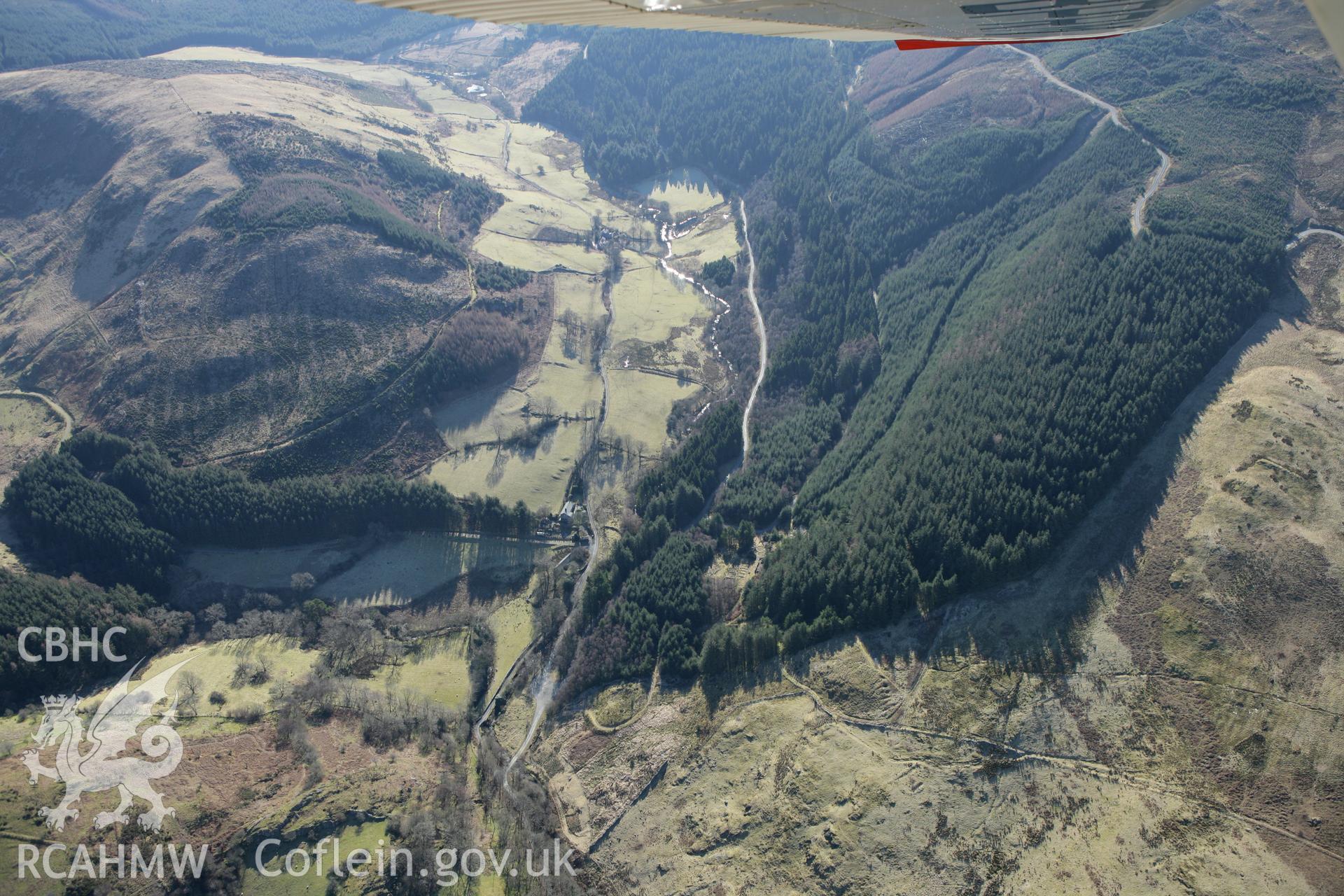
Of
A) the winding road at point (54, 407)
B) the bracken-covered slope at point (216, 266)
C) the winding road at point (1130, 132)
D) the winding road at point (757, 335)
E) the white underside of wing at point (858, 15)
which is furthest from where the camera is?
the winding road at point (757, 335)

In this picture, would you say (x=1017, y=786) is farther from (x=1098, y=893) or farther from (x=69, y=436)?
(x=69, y=436)

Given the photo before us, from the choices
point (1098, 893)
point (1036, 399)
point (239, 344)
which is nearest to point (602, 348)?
A: point (239, 344)

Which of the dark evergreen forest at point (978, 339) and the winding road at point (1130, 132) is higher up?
the winding road at point (1130, 132)

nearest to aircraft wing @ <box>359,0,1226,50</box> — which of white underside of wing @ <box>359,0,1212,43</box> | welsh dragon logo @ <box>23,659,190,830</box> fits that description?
white underside of wing @ <box>359,0,1212,43</box>

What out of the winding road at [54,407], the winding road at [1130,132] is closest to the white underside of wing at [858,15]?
the winding road at [1130,132]

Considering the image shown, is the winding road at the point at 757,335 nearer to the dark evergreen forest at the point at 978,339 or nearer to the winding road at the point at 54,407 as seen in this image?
the dark evergreen forest at the point at 978,339

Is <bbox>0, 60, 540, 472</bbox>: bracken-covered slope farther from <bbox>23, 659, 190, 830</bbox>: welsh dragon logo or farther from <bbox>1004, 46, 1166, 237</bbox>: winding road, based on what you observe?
<bbox>1004, 46, 1166, 237</bbox>: winding road
